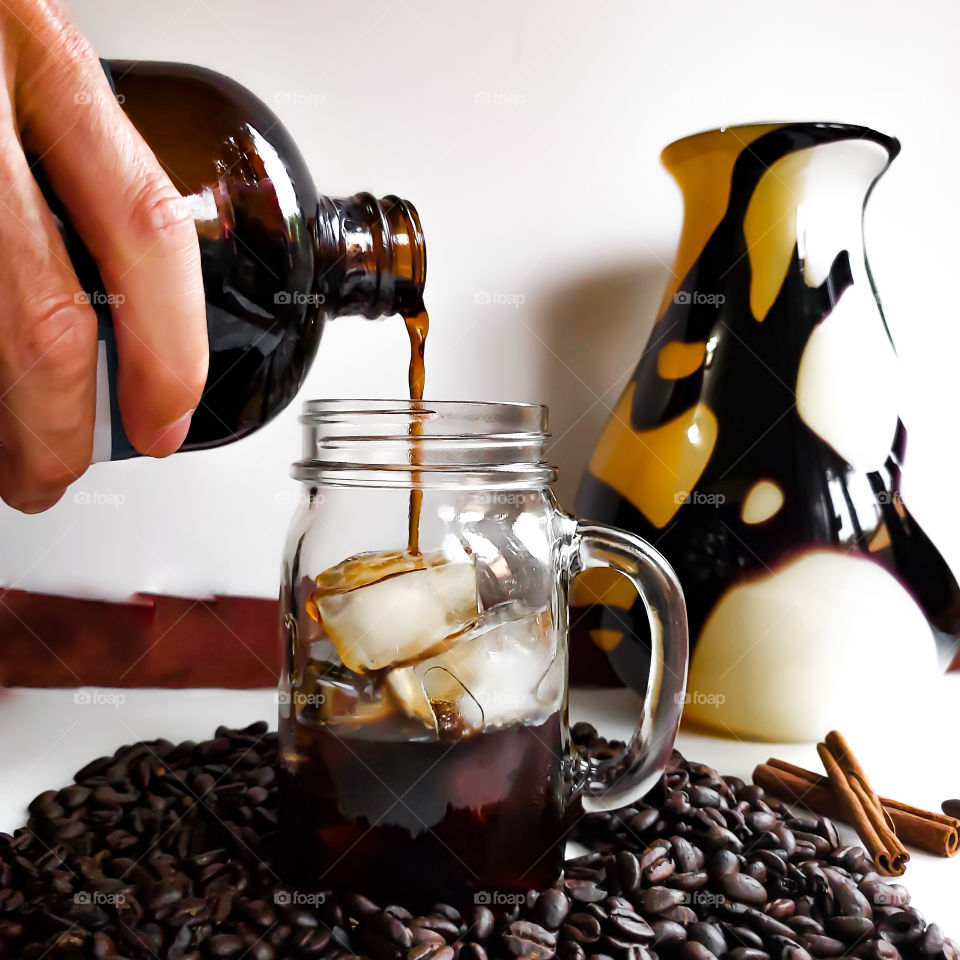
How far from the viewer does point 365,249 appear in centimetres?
73

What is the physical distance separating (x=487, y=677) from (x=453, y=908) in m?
0.14

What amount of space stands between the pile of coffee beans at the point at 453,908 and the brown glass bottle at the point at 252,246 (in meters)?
0.27

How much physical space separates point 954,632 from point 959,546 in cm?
27

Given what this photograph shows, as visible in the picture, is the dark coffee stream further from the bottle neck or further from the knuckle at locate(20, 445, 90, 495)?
the knuckle at locate(20, 445, 90, 495)

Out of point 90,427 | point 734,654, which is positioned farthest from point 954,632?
point 90,427

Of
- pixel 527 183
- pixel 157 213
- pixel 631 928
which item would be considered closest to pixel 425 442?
pixel 157 213

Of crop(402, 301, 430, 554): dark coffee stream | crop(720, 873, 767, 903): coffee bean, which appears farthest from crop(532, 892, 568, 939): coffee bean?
crop(402, 301, 430, 554): dark coffee stream

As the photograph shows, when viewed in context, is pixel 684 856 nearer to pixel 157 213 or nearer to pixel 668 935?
pixel 668 935

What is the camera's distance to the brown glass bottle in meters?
0.65

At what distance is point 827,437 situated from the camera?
933 millimetres

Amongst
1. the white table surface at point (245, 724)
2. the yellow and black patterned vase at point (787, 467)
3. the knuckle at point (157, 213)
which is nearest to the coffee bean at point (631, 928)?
the white table surface at point (245, 724)

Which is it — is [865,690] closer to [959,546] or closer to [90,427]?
[959,546]

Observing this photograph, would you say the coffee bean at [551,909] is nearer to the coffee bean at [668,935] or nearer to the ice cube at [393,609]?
the coffee bean at [668,935]

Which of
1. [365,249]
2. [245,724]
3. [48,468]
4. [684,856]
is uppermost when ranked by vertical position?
[365,249]
